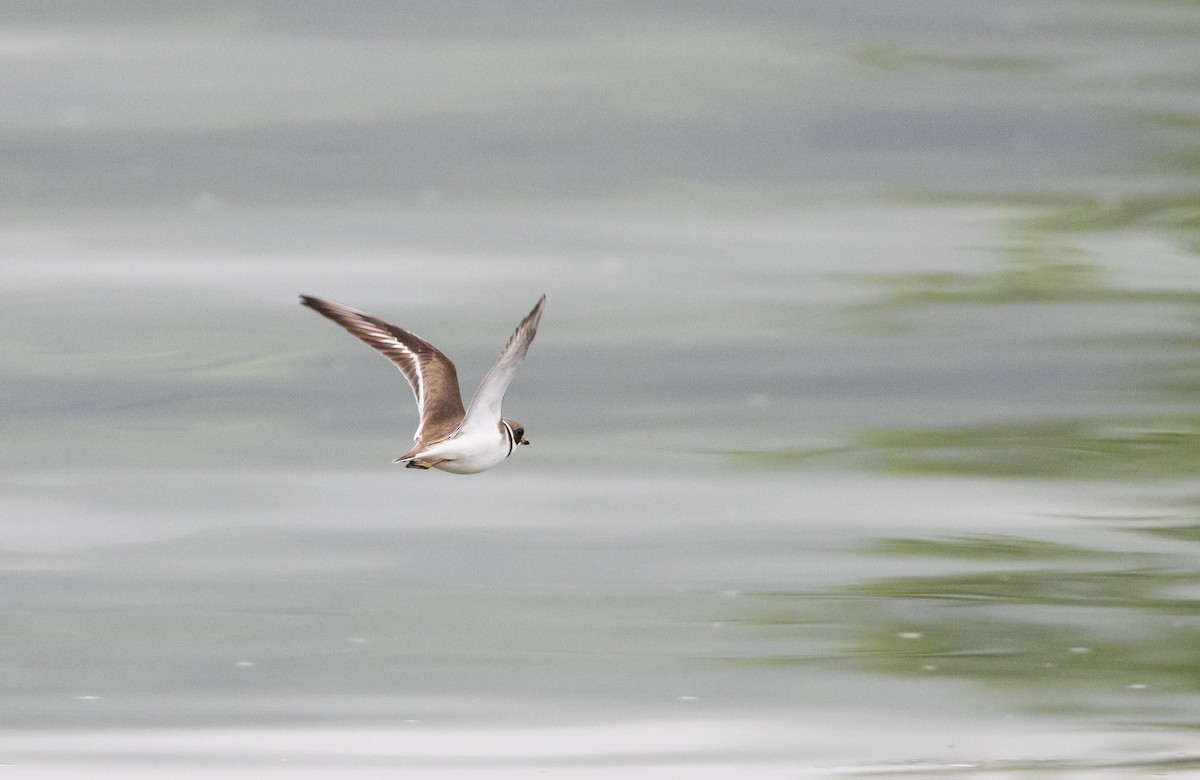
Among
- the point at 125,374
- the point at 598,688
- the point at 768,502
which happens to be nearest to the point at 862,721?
the point at 598,688

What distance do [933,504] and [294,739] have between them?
2116 mm

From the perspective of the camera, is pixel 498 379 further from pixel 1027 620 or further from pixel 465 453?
pixel 1027 620

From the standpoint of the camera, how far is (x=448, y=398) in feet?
15.4

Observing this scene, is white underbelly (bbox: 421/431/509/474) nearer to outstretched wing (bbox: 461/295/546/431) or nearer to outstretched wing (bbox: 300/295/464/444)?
outstretched wing (bbox: 461/295/546/431)

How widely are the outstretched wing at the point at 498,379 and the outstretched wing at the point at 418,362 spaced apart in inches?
13.1

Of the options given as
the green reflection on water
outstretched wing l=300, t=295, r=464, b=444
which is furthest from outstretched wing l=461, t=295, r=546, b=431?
the green reflection on water

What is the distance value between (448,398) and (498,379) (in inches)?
24.2

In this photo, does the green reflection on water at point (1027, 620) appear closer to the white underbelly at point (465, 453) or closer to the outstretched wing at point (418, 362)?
the outstretched wing at point (418, 362)

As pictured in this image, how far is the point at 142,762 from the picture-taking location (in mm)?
4691

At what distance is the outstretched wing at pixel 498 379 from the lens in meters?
3.88

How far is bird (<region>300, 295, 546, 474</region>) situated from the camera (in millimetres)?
3986

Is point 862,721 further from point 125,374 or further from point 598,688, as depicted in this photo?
point 125,374

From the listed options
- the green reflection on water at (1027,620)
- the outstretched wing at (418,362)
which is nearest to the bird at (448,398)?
the outstretched wing at (418,362)

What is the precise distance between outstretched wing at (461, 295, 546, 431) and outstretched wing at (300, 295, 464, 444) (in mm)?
333
